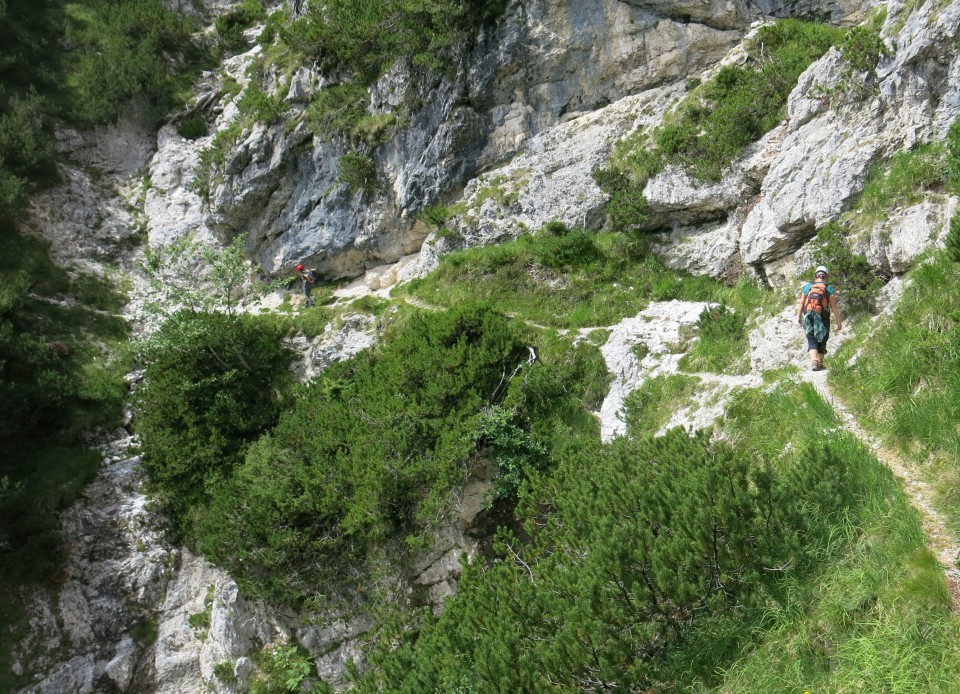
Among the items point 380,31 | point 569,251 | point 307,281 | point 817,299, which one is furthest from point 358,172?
point 817,299

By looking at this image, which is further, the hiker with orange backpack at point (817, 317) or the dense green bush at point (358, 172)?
the dense green bush at point (358, 172)

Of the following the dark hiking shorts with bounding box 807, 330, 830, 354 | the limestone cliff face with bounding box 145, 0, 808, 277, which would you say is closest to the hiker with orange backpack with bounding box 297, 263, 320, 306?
the limestone cliff face with bounding box 145, 0, 808, 277

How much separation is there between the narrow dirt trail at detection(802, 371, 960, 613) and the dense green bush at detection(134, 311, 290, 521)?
14175 millimetres

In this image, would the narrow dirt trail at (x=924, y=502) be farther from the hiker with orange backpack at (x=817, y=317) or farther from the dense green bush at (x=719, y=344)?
the dense green bush at (x=719, y=344)

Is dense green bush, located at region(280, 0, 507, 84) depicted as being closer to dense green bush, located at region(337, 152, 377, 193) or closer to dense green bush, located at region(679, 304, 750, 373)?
dense green bush, located at region(337, 152, 377, 193)

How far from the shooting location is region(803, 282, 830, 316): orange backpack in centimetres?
880

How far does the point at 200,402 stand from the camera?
16109mm

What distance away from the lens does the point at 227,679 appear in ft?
40.4

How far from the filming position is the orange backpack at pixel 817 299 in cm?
880

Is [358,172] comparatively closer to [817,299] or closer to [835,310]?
[817,299]

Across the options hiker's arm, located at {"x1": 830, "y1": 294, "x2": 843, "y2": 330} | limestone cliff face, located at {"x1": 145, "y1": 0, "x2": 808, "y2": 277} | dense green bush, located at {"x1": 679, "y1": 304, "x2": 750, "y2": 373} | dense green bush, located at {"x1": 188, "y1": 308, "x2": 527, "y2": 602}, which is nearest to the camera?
hiker's arm, located at {"x1": 830, "y1": 294, "x2": 843, "y2": 330}

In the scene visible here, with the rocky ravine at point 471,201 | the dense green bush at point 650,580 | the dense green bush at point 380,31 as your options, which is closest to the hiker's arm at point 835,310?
the rocky ravine at point 471,201

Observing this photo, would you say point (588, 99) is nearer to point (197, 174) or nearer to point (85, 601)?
point (197, 174)

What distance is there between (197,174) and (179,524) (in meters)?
17.1
